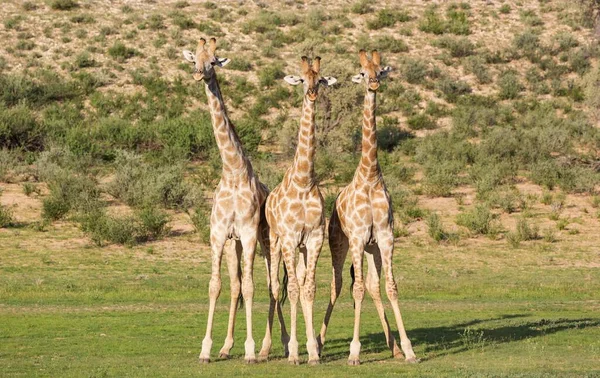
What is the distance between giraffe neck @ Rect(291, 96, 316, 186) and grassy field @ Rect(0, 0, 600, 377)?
246 cm

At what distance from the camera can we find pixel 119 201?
32.7 metres

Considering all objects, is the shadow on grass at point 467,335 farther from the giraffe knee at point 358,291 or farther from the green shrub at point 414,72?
the green shrub at point 414,72

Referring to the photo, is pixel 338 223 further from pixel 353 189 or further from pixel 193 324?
pixel 193 324

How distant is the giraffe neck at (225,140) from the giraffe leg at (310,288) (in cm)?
140

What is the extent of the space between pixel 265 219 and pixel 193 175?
21.8 metres

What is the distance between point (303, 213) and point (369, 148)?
1.31 meters

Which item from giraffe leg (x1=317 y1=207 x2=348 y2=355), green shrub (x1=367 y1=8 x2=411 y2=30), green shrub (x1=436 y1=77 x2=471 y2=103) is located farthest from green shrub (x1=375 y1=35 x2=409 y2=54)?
giraffe leg (x1=317 y1=207 x2=348 y2=355)

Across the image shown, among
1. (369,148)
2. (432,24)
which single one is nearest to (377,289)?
(369,148)

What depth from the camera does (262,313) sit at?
1911cm

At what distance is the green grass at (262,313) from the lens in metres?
13.6

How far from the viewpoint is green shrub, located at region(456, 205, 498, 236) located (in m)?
28.9

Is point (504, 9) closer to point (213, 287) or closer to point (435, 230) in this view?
point (435, 230)

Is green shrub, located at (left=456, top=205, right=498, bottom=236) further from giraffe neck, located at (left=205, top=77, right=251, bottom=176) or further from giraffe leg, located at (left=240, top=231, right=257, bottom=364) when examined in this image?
giraffe leg, located at (left=240, top=231, right=257, bottom=364)

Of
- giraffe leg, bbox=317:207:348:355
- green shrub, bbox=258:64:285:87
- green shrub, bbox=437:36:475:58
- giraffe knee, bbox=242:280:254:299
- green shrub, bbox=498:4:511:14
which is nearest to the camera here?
giraffe knee, bbox=242:280:254:299
